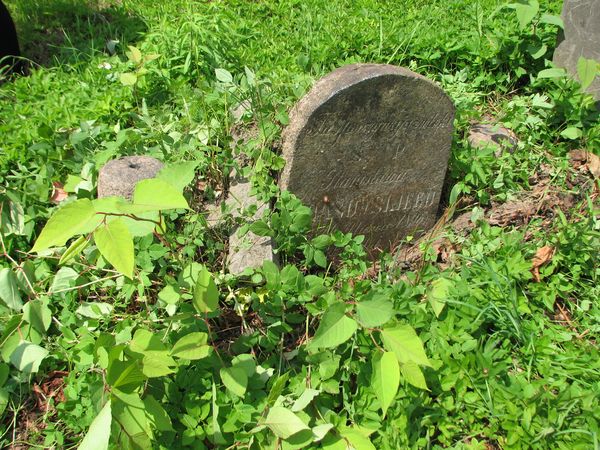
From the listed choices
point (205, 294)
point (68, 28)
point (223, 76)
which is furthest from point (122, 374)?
point (68, 28)

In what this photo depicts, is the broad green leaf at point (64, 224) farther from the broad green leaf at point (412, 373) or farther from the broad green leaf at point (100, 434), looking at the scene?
the broad green leaf at point (412, 373)

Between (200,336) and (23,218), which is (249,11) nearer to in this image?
(23,218)

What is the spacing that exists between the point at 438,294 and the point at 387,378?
2.17ft

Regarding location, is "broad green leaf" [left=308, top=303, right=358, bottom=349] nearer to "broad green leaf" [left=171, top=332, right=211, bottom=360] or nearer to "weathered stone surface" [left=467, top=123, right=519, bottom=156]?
"broad green leaf" [left=171, top=332, right=211, bottom=360]

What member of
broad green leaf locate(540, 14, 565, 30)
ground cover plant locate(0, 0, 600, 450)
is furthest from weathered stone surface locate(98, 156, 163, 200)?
broad green leaf locate(540, 14, 565, 30)

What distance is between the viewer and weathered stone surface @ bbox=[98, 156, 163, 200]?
2734mm

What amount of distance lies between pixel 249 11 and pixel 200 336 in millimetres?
3190

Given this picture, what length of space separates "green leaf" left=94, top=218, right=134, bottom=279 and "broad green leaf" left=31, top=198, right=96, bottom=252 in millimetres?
58

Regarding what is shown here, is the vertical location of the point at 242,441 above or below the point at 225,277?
below

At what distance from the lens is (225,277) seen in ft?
8.57

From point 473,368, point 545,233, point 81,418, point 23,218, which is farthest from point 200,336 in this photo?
point 545,233

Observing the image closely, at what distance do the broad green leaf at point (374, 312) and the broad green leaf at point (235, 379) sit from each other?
0.46 meters

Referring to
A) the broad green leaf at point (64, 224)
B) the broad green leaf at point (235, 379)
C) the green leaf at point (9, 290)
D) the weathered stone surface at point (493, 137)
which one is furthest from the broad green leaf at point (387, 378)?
the weathered stone surface at point (493, 137)

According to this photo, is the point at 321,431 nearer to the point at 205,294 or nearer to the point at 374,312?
the point at 374,312
